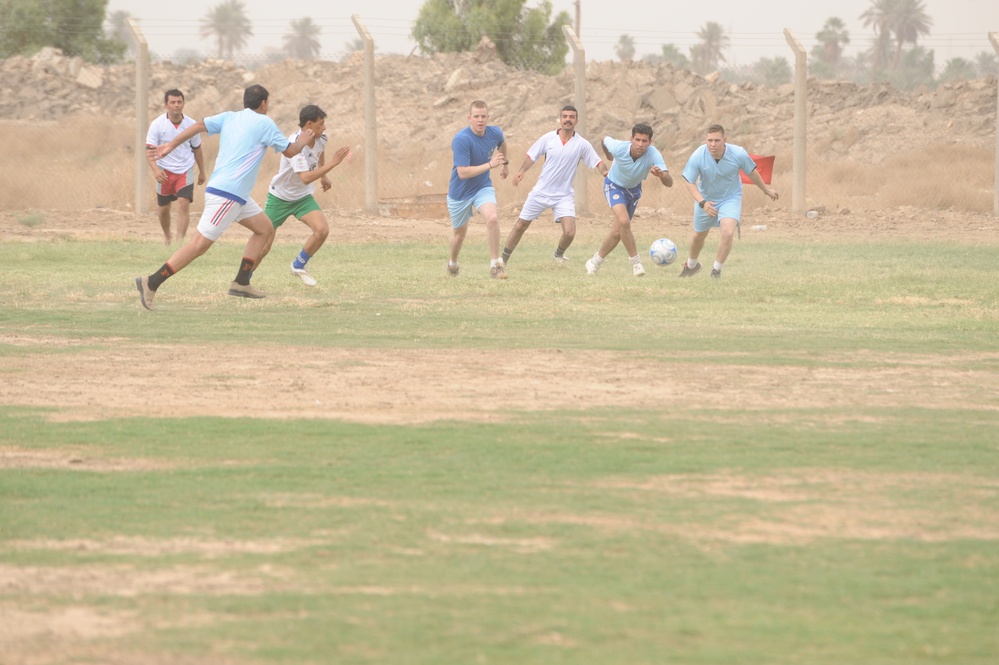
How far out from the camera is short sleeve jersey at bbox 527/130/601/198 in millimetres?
16703

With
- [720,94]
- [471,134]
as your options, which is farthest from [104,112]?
[471,134]

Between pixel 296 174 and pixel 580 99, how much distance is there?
10479 millimetres

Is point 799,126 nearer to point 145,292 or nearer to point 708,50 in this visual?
point 145,292

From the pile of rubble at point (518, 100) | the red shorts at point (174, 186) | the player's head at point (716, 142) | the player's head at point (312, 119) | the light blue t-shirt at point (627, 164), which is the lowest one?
the red shorts at point (174, 186)

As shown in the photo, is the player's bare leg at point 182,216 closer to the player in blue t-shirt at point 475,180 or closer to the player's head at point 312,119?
the player in blue t-shirt at point 475,180

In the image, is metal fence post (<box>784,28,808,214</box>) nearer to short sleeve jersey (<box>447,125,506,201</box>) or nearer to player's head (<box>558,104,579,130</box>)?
player's head (<box>558,104,579,130</box>)

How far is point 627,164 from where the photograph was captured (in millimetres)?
16094

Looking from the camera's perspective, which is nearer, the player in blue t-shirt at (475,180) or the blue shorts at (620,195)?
the player in blue t-shirt at (475,180)

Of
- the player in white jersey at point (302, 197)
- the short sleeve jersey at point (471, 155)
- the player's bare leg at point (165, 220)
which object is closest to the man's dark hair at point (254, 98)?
the player in white jersey at point (302, 197)

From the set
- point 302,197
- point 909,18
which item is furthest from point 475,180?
point 909,18

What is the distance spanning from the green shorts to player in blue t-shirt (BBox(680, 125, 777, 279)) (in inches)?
158

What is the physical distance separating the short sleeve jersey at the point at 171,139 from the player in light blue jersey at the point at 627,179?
16.3 ft

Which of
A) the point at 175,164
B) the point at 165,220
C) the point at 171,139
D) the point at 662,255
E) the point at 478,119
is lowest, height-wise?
the point at 662,255

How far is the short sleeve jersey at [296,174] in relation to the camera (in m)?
14.2
